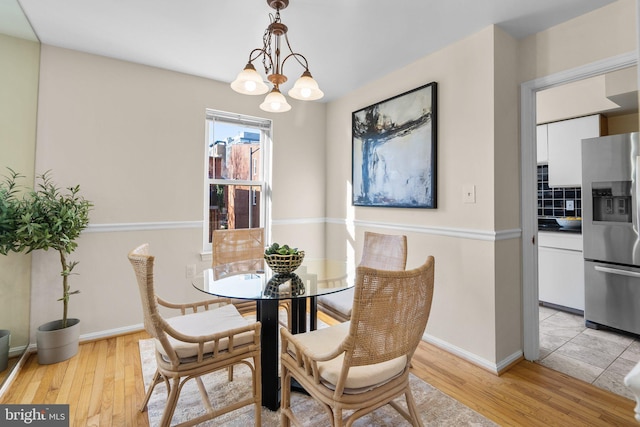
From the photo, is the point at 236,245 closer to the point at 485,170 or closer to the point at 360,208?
the point at 360,208

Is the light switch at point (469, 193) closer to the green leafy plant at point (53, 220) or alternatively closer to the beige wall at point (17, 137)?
the green leafy plant at point (53, 220)

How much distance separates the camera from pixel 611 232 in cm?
276

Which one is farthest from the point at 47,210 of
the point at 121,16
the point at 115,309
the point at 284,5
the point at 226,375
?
the point at 284,5

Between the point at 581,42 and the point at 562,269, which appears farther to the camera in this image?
the point at 562,269

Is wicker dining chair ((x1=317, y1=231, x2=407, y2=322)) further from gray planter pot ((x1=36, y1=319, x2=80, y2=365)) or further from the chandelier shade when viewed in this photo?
gray planter pot ((x1=36, y1=319, x2=80, y2=365))

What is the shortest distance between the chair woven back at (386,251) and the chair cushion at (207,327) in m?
1.13

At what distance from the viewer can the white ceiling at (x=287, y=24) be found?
1944 millimetres

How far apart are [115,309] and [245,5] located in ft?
8.85

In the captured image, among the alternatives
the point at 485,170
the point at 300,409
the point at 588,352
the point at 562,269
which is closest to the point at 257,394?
the point at 300,409

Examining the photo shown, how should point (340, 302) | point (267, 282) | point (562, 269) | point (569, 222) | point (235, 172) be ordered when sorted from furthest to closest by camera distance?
point (569, 222)
point (235, 172)
point (562, 269)
point (340, 302)
point (267, 282)

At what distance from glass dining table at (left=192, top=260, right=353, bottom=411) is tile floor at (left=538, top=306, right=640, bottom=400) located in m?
1.83

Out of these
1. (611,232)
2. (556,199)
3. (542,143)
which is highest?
(542,143)

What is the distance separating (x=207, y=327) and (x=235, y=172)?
2.05m

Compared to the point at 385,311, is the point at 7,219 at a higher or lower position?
higher
